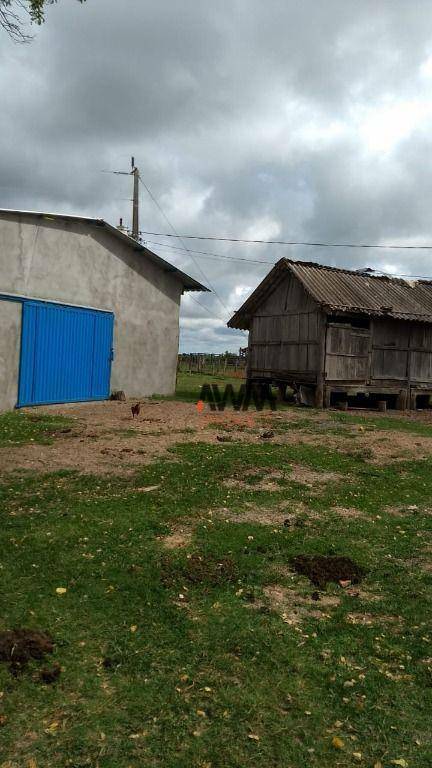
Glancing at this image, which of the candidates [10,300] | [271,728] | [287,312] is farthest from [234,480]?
[287,312]

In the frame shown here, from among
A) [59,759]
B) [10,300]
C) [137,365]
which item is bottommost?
[59,759]

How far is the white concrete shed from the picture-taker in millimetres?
13609

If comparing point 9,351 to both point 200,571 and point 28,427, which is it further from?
point 200,571

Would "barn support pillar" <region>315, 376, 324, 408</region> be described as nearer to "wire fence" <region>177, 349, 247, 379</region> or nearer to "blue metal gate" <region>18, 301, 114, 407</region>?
"blue metal gate" <region>18, 301, 114, 407</region>

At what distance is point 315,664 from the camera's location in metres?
3.60

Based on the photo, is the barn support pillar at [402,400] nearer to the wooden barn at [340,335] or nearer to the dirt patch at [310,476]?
the wooden barn at [340,335]

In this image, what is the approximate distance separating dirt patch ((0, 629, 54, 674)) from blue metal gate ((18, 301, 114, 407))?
10725 mm

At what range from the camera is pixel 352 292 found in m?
19.9

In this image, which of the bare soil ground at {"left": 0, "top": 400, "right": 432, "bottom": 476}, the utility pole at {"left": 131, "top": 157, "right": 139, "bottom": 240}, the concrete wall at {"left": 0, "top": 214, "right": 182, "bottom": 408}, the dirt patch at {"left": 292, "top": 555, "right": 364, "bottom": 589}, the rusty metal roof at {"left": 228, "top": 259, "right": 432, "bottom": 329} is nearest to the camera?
the dirt patch at {"left": 292, "top": 555, "right": 364, "bottom": 589}

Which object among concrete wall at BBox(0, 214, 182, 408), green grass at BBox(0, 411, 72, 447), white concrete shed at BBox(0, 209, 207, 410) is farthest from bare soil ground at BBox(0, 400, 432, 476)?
concrete wall at BBox(0, 214, 182, 408)

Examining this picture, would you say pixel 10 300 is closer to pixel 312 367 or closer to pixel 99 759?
pixel 312 367

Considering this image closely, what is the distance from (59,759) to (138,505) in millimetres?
3785

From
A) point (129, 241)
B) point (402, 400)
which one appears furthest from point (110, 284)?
point (402, 400)

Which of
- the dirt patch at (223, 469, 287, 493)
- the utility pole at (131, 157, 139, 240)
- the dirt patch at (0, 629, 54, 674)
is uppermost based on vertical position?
the utility pole at (131, 157, 139, 240)
